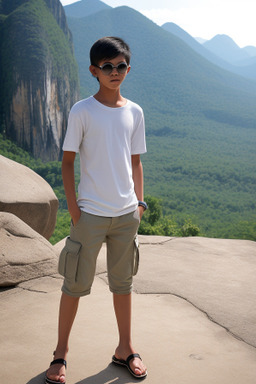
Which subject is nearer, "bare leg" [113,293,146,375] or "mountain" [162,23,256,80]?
"bare leg" [113,293,146,375]

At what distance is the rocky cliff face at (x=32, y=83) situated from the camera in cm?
3488

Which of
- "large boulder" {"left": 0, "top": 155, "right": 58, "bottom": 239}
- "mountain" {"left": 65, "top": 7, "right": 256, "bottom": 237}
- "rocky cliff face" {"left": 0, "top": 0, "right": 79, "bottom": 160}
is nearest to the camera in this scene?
"large boulder" {"left": 0, "top": 155, "right": 58, "bottom": 239}

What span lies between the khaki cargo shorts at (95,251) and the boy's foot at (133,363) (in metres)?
0.31

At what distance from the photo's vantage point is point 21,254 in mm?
3414

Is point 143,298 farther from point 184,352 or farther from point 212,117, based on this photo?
point 212,117

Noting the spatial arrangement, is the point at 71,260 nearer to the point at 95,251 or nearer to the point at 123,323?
the point at 95,251

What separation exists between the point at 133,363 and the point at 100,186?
2.70 feet

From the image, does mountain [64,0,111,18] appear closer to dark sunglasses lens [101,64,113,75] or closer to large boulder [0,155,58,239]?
large boulder [0,155,58,239]

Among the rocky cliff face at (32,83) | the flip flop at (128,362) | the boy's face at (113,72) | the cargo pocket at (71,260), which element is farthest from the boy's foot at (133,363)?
the rocky cliff face at (32,83)

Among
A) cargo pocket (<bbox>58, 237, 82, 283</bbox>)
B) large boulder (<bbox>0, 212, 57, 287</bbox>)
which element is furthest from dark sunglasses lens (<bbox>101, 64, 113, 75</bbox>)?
large boulder (<bbox>0, 212, 57, 287</bbox>)

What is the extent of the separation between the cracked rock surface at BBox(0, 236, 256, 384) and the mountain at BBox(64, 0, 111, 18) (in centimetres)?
10466

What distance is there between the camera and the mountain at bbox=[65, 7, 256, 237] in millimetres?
31391

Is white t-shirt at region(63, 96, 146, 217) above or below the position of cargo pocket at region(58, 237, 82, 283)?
above

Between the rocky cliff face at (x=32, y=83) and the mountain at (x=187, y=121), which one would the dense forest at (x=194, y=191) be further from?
the rocky cliff face at (x=32, y=83)
